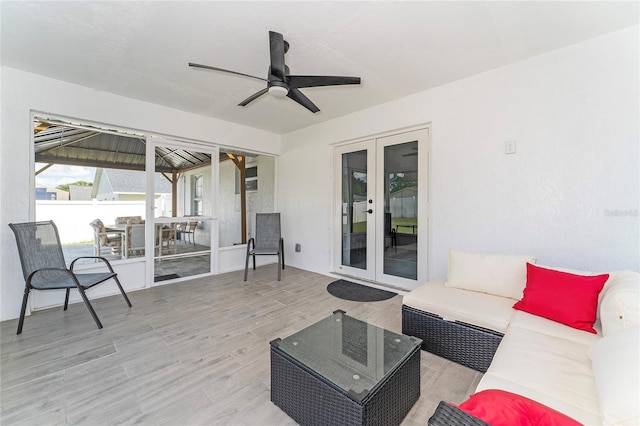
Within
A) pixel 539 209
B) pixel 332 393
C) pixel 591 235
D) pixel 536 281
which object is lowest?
pixel 332 393

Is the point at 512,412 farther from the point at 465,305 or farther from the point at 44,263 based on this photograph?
the point at 44,263

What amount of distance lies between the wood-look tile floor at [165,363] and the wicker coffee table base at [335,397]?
9cm

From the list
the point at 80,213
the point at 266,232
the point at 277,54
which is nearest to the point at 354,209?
the point at 266,232

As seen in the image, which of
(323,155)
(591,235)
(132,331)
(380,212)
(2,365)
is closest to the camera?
(2,365)

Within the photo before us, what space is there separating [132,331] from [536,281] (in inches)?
139

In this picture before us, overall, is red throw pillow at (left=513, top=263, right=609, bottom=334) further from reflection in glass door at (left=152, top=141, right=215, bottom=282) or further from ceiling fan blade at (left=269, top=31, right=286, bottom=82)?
reflection in glass door at (left=152, top=141, right=215, bottom=282)

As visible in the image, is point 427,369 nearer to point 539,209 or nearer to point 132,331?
point 539,209

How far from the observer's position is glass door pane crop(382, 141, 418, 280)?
11.6ft

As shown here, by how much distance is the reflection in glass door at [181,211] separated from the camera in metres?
4.00

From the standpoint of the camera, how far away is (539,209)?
252cm

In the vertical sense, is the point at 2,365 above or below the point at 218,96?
below

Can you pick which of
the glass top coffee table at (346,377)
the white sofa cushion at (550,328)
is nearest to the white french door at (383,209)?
the white sofa cushion at (550,328)

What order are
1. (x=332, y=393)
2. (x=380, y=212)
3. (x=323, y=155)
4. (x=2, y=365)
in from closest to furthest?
1. (x=332, y=393)
2. (x=2, y=365)
3. (x=380, y=212)
4. (x=323, y=155)

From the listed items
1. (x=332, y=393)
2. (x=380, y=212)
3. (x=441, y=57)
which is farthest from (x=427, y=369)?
(x=441, y=57)
